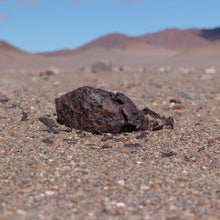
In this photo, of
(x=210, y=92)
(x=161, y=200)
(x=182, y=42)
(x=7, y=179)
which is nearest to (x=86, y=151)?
(x=7, y=179)

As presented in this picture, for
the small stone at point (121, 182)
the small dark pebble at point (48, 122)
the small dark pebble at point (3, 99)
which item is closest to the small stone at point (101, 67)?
the small dark pebble at point (3, 99)

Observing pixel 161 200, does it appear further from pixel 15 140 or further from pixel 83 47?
pixel 83 47

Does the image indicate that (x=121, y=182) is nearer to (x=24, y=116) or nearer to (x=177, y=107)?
(x=24, y=116)

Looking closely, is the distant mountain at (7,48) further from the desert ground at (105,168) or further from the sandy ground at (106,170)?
the sandy ground at (106,170)

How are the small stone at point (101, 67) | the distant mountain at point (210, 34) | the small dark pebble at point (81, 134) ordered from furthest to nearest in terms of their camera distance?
the distant mountain at point (210, 34)
the small stone at point (101, 67)
the small dark pebble at point (81, 134)

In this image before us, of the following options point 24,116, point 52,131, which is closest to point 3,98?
point 24,116

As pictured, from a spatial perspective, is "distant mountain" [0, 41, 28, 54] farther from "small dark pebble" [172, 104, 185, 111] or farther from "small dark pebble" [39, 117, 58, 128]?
"small dark pebble" [39, 117, 58, 128]
